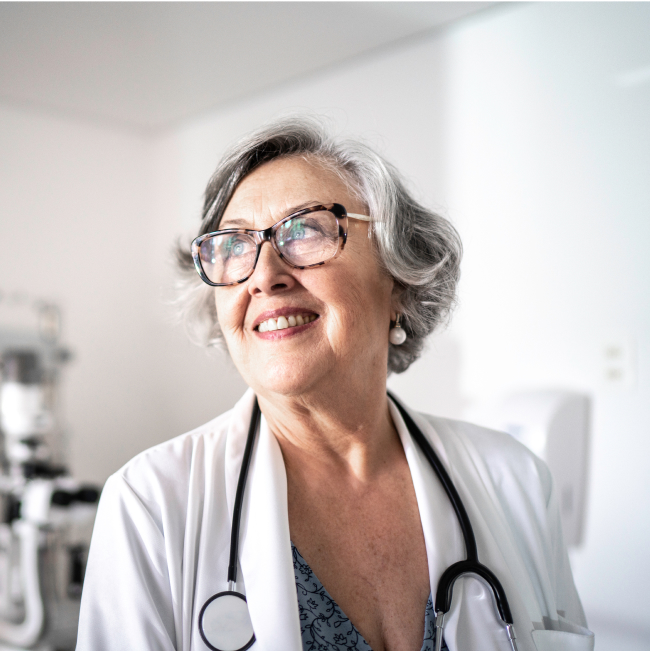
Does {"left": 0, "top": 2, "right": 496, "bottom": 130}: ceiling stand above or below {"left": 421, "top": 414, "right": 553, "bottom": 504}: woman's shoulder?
above

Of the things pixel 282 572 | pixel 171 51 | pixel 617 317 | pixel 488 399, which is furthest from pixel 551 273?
pixel 171 51

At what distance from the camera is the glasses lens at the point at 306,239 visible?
2.76ft

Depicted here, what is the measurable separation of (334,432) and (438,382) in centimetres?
99

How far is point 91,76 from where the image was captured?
6.09ft

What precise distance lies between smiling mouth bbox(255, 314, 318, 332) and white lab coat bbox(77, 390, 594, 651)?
192mm

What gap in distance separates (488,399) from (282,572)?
1.16 m

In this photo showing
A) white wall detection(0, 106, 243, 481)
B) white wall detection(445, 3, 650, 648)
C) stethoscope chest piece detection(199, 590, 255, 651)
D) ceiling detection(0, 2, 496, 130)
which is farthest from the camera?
white wall detection(0, 106, 243, 481)

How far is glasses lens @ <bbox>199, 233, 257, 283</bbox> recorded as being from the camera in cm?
86

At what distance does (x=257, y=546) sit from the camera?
0.76 meters

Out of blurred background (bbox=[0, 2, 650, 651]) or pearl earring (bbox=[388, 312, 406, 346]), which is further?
blurred background (bbox=[0, 2, 650, 651])

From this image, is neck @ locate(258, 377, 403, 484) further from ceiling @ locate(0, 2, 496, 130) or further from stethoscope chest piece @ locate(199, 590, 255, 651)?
ceiling @ locate(0, 2, 496, 130)

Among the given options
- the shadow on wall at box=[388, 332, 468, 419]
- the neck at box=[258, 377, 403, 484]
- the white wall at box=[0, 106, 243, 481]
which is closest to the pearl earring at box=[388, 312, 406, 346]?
the neck at box=[258, 377, 403, 484]

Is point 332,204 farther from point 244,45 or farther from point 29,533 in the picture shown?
point 29,533

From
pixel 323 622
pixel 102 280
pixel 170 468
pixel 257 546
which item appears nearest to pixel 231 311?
pixel 170 468
